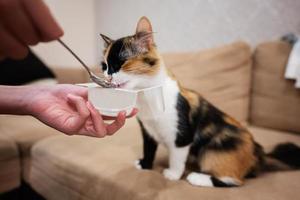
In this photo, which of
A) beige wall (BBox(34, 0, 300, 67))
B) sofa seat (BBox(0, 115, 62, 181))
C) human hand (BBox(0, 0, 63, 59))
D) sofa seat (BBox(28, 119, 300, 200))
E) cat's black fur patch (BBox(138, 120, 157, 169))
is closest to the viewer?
human hand (BBox(0, 0, 63, 59))

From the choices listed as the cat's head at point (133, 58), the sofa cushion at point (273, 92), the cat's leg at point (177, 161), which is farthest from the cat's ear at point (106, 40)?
the sofa cushion at point (273, 92)

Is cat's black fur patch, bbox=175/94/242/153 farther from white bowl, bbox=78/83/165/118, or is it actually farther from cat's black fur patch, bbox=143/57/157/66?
white bowl, bbox=78/83/165/118

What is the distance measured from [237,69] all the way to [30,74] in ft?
2.82

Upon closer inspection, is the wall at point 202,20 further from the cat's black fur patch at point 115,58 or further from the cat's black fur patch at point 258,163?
the cat's black fur patch at point 258,163

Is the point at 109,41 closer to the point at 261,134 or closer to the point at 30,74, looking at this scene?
the point at 30,74

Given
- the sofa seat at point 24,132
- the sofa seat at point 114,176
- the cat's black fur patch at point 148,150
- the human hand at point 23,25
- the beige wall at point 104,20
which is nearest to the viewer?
the human hand at point 23,25

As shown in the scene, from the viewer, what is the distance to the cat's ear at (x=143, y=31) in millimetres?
374

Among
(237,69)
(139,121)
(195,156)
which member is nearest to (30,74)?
(139,121)

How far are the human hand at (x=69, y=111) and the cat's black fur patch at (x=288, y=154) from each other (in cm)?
49

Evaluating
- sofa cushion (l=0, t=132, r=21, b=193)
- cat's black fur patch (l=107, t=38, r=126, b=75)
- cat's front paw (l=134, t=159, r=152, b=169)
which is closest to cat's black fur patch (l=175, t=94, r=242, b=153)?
cat's front paw (l=134, t=159, r=152, b=169)

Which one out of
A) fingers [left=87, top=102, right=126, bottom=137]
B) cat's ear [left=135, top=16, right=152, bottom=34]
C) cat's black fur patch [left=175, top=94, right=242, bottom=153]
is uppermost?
cat's ear [left=135, top=16, right=152, bottom=34]

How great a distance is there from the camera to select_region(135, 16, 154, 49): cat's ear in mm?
374

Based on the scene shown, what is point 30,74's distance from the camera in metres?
0.46

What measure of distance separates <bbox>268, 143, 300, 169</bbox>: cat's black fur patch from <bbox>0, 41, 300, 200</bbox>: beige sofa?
0.03 m
